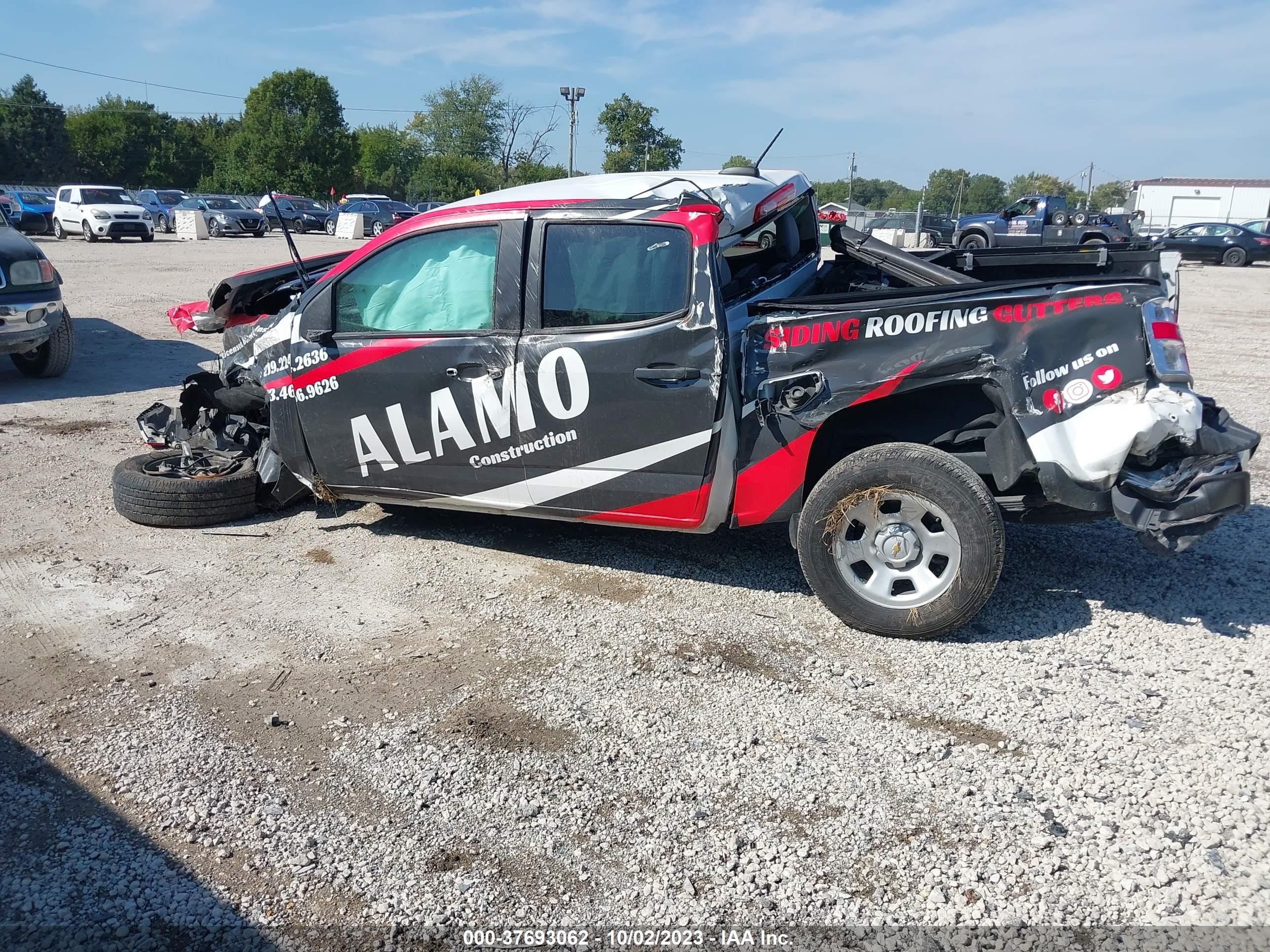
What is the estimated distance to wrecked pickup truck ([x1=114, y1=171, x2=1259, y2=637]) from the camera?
3.63m

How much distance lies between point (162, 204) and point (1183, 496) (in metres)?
44.8

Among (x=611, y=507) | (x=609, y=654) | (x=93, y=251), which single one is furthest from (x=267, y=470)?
(x=93, y=251)

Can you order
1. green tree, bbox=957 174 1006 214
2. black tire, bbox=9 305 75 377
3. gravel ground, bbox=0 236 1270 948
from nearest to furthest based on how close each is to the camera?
gravel ground, bbox=0 236 1270 948 < black tire, bbox=9 305 75 377 < green tree, bbox=957 174 1006 214

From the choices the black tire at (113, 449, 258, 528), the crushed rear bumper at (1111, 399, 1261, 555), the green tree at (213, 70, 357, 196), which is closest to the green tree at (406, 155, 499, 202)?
the green tree at (213, 70, 357, 196)

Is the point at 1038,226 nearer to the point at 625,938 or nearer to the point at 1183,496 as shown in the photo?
the point at 1183,496

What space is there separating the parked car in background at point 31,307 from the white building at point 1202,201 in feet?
179

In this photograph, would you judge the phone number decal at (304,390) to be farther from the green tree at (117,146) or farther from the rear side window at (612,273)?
the green tree at (117,146)

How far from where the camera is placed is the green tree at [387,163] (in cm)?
7312

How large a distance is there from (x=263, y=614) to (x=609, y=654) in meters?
1.66

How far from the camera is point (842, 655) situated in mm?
3908

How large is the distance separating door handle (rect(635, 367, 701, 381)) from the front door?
654 millimetres

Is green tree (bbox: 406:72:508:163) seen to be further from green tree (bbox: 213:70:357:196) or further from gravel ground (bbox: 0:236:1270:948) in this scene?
gravel ground (bbox: 0:236:1270:948)

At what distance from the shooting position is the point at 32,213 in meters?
32.0

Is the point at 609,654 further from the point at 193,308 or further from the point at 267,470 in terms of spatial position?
the point at 193,308
